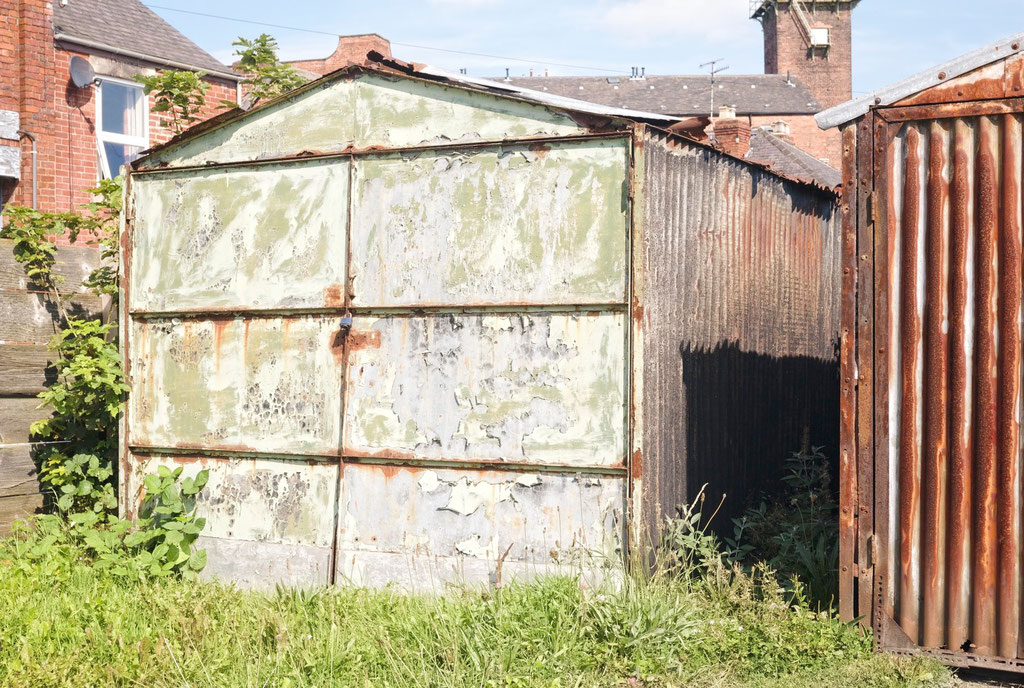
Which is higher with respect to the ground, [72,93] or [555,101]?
[72,93]

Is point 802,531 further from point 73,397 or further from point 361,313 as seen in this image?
point 73,397

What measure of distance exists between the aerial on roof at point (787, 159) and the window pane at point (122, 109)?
13.2 m

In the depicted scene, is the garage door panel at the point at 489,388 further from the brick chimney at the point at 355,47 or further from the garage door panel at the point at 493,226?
the brick chimney at the point at 355,47

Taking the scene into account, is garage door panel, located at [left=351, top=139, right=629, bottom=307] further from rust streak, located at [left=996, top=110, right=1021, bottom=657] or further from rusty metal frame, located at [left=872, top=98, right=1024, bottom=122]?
rust streak, located at [left=996, top=110, right=1021, bottom=657]

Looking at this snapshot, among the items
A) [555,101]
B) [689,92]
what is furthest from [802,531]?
[689,92]

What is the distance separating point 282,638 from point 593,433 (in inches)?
85.6

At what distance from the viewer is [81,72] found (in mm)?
13516

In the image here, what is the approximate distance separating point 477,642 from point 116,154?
40.5 feet

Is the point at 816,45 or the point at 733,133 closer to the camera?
the point at 733,133

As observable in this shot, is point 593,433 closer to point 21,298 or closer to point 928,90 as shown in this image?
point 928,90

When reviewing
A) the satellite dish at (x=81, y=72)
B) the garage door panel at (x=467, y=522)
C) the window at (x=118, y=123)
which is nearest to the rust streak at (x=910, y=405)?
the garage door panel at (x=467, y=522)

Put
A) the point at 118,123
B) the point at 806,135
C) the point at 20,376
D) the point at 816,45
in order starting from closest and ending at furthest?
1. the point at 20,376
2. the point at 118,123
3. the point at 806,135
4. the point at 816,45

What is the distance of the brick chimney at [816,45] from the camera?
156 feet

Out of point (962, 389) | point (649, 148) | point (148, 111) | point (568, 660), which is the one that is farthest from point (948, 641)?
point (148, 111)
